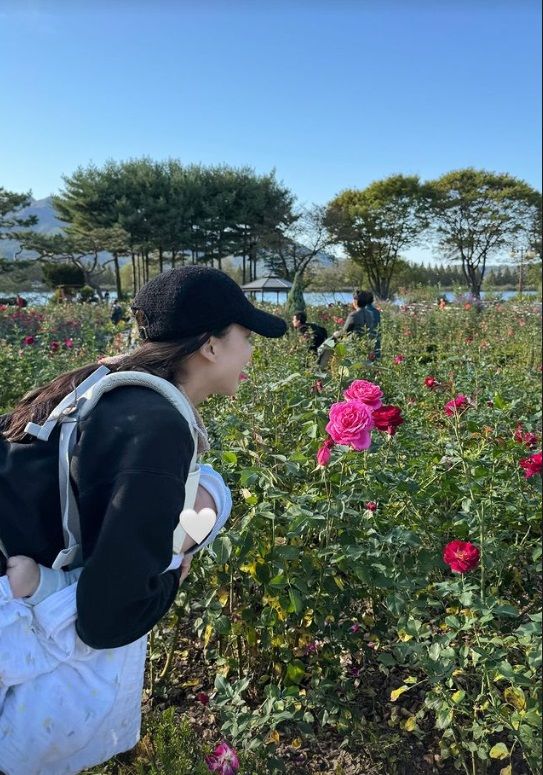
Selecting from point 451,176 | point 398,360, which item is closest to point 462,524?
point 398,360

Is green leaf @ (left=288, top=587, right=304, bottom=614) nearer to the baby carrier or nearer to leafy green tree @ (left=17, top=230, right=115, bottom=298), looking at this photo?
the baby carrier

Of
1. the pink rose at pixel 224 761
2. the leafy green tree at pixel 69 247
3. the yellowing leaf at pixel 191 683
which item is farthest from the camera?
the leafy green tree at pixel 69 247

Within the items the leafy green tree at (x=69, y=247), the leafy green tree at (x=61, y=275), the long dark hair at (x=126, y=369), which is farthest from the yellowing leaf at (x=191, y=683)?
the leafy green tree at (x=61, y=275)

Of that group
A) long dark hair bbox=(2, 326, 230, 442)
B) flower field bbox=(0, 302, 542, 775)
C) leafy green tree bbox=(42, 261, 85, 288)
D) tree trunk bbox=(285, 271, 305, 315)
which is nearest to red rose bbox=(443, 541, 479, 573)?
flower field bbox=(0, 302, 542, 775)

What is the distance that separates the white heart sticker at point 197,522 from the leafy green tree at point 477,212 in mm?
29175

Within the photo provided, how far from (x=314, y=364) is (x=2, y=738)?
2.61 metres

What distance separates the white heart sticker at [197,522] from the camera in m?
1.03

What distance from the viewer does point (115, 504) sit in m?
0.88

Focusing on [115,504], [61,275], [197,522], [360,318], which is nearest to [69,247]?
[61,275]

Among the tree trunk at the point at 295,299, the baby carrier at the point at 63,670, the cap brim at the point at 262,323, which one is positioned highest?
the tree trunk at the point at 295,299

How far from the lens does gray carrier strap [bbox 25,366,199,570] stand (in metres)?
0.97

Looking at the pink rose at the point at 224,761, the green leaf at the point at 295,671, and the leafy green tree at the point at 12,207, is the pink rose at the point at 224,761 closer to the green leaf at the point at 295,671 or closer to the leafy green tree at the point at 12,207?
the green leaf at the point at 295,671

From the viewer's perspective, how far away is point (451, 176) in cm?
3089

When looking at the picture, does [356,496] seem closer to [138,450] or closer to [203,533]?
[203,533]
